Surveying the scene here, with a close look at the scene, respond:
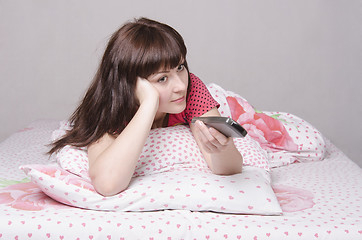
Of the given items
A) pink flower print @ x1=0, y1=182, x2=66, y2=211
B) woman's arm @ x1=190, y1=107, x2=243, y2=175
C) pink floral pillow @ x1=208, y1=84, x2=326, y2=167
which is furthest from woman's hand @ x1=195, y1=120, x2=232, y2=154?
pink floral pillow @ x1=208, y1=84, x2=326, y2=167

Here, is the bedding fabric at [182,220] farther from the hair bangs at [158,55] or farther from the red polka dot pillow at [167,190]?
the hair bangs at [158,55]

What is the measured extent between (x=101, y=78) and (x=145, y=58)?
240 millimetres

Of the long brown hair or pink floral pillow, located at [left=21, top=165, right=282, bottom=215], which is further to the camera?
the long brown hair

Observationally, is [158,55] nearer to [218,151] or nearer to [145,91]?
[145,91]

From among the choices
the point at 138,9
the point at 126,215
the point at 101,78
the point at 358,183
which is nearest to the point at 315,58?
the point at 138,9

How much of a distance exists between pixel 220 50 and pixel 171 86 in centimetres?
247

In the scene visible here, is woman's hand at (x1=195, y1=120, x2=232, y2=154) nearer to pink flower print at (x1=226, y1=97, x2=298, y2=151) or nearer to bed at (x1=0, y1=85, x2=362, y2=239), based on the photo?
bed at (x1=0, y1=85, x2=362, y2=239)

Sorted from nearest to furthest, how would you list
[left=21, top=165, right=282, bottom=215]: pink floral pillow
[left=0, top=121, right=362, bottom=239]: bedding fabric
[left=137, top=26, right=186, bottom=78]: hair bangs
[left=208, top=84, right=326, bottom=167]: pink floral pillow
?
1. [left=0, top=121, right=362, bottom=239]: bedding fabric
2. [left=21, top=165, right=282, bottom=215]: pink floral pillow
3. [left=137, top=26, right=186, bottom=78]: hair bangs
4. [left=208, top=84, right=326, bottom=167]: pink floral pillow

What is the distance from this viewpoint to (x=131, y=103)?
5.76 feet

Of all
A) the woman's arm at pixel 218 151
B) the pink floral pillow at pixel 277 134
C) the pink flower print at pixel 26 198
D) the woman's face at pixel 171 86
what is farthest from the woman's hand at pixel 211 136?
the pink floral pillow at pixel 277 134

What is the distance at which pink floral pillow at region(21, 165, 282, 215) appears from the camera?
1.53 metres

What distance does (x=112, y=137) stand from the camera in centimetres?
178

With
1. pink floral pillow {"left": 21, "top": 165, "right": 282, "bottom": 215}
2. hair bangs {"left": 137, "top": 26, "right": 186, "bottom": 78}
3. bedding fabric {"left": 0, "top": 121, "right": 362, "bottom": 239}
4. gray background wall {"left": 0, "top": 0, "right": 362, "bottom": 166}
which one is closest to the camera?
bedding fabric {"left": 0, "top": 121, "right": 362, "bottom": 239}

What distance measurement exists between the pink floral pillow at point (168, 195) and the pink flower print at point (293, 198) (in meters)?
0.08
